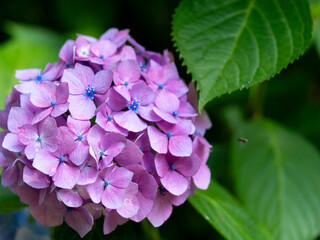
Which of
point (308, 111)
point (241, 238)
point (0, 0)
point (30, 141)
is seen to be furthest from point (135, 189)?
point (0, 0)

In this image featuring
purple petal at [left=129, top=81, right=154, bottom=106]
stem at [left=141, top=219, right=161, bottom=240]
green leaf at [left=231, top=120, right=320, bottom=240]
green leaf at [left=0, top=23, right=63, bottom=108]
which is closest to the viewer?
purple petal at [left=129, top=81, right=154, bottom=106]

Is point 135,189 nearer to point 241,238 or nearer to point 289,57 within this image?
point 241,238

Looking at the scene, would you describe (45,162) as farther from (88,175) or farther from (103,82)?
(103,82)

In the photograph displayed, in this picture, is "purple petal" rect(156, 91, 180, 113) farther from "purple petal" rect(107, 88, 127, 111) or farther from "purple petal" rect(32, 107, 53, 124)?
"purple petal" rect(32, 107, 53, 124)

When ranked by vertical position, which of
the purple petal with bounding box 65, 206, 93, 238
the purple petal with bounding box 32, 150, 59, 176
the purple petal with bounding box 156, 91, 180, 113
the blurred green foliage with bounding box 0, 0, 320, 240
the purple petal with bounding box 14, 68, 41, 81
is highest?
the purple petal with bounding box 156, 91, 180, 113

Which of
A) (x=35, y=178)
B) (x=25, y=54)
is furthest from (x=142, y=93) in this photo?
(x=25, y=54)

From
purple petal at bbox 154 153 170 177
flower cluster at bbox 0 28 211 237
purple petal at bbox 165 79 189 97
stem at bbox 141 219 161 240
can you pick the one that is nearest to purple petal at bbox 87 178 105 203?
flower cluster at bbox 0 28 211 237

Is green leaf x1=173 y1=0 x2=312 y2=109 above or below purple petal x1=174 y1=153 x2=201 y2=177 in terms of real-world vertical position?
above
